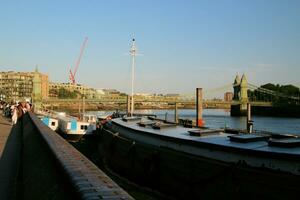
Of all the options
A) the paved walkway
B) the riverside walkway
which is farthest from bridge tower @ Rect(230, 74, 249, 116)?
the riverside walkway

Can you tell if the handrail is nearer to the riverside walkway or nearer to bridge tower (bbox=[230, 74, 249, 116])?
the riverside walkway

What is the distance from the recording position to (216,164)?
10.4 metres

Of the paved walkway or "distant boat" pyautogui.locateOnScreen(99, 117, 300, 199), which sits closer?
"distant boat" pyautogui.locateOnScreen(99, 117, 300, 199)

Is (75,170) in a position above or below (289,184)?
above

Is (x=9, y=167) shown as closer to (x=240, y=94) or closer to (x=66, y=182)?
(x=66, y=182)

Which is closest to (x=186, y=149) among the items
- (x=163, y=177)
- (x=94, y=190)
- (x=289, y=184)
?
(x=163, y=177)

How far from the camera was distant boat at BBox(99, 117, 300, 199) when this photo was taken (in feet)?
29.1

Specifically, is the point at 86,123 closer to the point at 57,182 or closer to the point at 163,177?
the point at 163,177

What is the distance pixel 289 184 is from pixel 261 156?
147 cm

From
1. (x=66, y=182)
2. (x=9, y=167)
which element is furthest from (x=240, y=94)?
(x=66, y=182)

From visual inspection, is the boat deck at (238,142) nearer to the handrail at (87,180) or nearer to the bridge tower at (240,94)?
the handrail at (87,180)

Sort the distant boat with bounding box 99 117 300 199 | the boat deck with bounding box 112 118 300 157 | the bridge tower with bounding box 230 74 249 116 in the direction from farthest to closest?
1. the bridge tower with bounding box 230 74 249 116
2. the boat deck with bounding box 112 118 300 157
3. the distant boat with bounding box 99 117 300 199

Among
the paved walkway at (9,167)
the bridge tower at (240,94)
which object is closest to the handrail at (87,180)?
the paved walkway at (9,167)

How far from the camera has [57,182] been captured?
607cm
